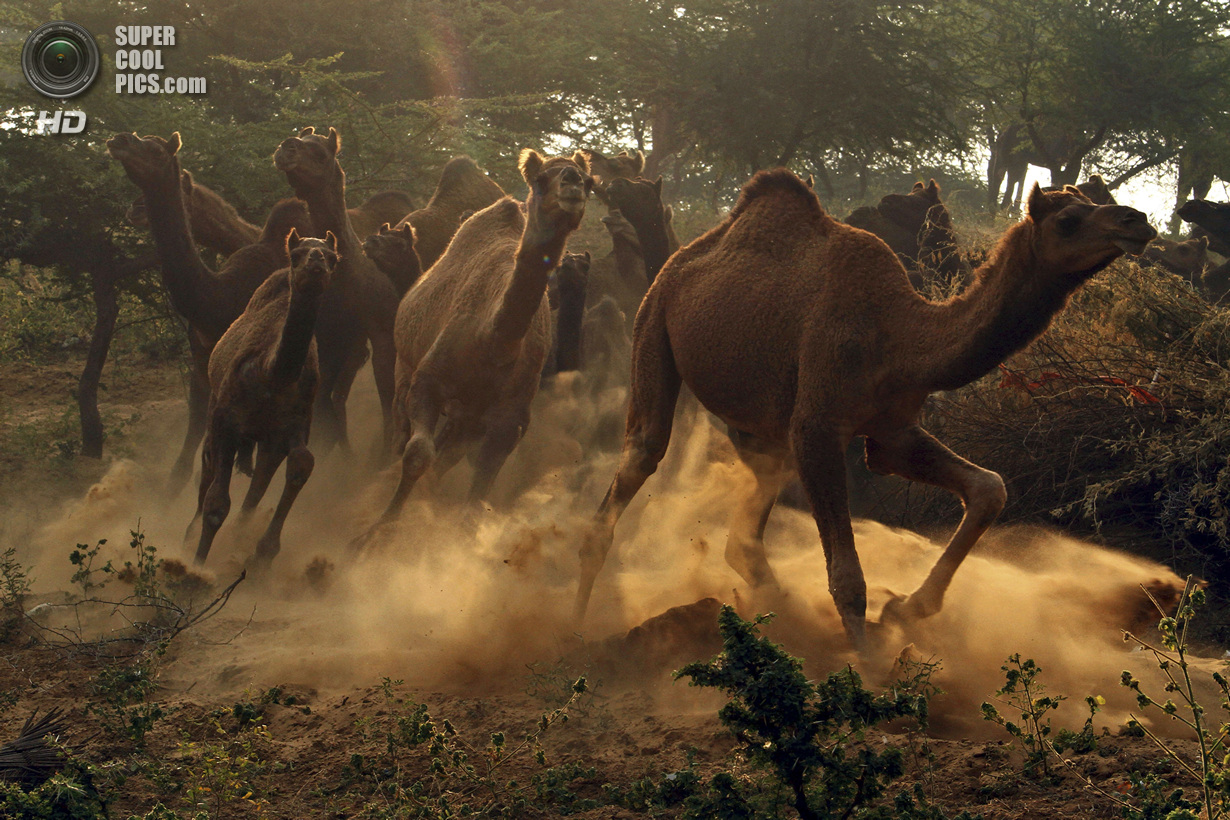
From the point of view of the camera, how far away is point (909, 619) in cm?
532

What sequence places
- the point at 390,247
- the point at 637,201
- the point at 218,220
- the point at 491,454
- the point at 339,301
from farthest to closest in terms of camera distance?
the point at 218,220
the point at 390,247
the point at 339,301
the point at 637,201
the point at 491,454

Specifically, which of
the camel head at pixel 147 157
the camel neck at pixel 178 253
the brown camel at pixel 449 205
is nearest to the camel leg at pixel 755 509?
the camel neck at pixel 178 253

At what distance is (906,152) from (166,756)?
18935mm

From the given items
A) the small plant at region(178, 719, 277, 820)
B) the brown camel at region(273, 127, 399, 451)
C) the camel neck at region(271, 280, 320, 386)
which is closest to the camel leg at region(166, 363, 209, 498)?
the brown camel at region(273, 127, 399, 451)

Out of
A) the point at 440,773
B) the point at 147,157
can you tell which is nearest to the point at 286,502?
the point at 147,157

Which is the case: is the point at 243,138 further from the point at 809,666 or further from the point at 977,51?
the point at 977,51

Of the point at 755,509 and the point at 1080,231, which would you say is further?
the point at 755,509

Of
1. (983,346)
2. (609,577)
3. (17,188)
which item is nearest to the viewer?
(983,346)

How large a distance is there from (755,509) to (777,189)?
6.01ft

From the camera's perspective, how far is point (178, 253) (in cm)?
988

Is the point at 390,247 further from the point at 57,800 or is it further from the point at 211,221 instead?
the point at 57,800

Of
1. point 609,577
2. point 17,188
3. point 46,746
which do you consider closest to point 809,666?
point 609,577

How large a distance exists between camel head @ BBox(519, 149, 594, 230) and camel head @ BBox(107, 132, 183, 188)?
12.4 ft

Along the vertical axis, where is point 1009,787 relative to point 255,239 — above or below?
below
